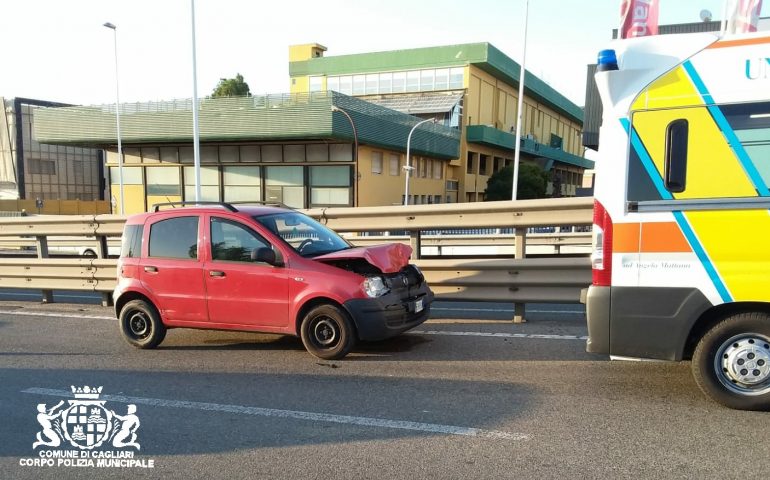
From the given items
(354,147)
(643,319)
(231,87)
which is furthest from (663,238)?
(231,87)

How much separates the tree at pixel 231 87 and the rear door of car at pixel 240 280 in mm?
58902

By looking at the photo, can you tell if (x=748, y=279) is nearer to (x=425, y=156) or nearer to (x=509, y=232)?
(x=509, y=232)

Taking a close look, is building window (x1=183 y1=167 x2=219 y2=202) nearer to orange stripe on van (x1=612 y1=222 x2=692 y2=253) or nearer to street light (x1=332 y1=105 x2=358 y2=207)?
street light (x1=332 y1=105 x2=358 y2=207)

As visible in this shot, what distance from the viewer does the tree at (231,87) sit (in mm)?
61541

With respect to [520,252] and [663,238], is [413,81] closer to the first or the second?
[520,252]

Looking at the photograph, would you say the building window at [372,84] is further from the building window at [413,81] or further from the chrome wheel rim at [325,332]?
the chrome wheel rim at [325,332]

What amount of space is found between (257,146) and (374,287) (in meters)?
30.2

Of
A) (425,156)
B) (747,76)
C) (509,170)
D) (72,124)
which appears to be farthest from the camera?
(509,170)

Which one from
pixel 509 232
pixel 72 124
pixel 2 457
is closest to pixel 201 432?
pixel 2 457

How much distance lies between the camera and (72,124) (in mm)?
36125

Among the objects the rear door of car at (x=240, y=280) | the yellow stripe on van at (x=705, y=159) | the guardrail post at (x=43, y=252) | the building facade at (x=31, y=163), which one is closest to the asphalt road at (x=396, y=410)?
the rear door of car at (x=240, y=280)

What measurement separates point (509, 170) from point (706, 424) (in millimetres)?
42857

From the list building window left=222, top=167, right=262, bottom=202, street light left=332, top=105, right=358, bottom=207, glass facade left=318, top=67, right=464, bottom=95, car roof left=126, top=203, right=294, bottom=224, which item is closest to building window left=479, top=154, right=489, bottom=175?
glass facade left=318, top=67, right=464, bottom=95

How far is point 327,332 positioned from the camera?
5.94 metres
